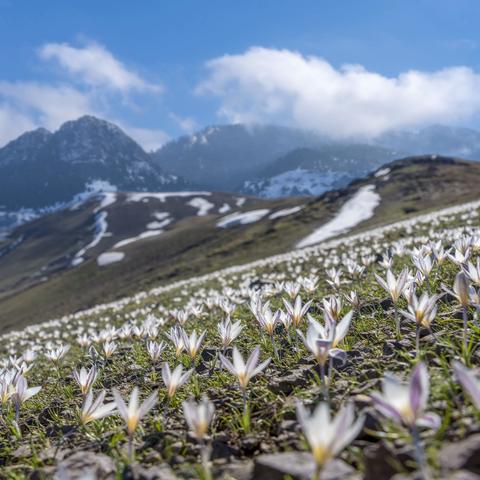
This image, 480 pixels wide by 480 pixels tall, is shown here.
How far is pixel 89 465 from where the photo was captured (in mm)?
3268

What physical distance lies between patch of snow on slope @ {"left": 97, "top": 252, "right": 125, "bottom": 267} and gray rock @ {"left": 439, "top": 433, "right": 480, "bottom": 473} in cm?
10206

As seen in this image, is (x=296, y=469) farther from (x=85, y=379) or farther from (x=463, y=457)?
(x=85, y=379)

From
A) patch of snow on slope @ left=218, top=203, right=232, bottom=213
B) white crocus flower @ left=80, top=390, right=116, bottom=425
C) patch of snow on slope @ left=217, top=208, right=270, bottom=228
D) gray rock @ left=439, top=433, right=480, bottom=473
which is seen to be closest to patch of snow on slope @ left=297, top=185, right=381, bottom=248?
patch of snow on slope @ left=217, top=208, right=270, bottom=228

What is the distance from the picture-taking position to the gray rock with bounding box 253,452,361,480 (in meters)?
2.36

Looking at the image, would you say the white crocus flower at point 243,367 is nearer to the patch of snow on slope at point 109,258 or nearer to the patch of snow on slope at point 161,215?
the patch of snow on slope at point 109,258

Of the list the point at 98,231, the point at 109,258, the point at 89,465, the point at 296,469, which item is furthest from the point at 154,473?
the point at 98,231

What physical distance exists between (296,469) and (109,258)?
10503 centimetres

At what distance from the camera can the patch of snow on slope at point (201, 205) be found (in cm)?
17895

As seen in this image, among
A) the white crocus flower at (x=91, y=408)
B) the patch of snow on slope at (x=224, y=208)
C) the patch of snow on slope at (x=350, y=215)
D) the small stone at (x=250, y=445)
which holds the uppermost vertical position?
the patch of snow on slope at (x=224, y=208)

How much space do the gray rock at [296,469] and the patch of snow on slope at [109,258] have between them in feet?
333

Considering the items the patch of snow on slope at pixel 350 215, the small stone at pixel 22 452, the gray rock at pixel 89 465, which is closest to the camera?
the gray rock at pixel 89 465

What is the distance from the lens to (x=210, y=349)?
6582mm

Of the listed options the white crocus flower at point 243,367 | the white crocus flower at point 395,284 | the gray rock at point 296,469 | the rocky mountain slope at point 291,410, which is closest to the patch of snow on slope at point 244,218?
the rocky mountain slope at point 291,410

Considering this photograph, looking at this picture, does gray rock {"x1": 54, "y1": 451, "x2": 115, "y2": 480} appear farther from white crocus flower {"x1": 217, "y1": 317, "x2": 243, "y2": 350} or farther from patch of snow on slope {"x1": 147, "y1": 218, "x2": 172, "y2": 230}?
patch of snow on slope {"x1": 147, "y1": 218, "x2": 172, "y2": 230}
